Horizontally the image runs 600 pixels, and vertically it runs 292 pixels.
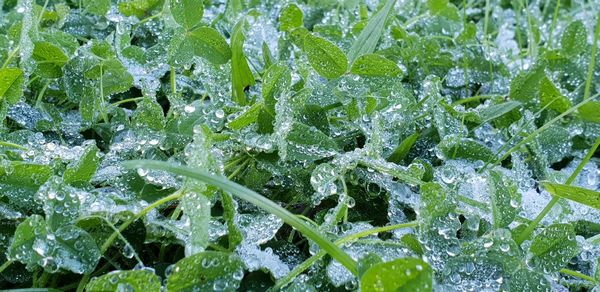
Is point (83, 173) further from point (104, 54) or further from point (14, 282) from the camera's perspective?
point (104, 54)

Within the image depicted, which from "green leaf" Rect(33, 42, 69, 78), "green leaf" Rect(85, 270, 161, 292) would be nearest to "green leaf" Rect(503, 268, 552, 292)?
"green leaf" Rect(85, 270, 161, 292)

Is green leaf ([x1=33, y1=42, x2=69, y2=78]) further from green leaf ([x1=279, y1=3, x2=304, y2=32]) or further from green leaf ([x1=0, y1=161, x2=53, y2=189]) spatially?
green leaf ([x1=279, y1=3, x2=304, y2=32])

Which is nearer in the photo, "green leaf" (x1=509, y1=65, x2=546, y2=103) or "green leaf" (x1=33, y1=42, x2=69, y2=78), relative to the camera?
"green leaf" (x1=33, y1=42, x2=69, y2=78)

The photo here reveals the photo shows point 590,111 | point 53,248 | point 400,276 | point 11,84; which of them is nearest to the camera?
point 400,276

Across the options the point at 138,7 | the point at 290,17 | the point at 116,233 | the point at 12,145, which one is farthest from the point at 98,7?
the point at 116,233

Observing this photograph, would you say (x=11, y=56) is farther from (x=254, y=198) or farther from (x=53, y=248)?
(x=254, y=198)
